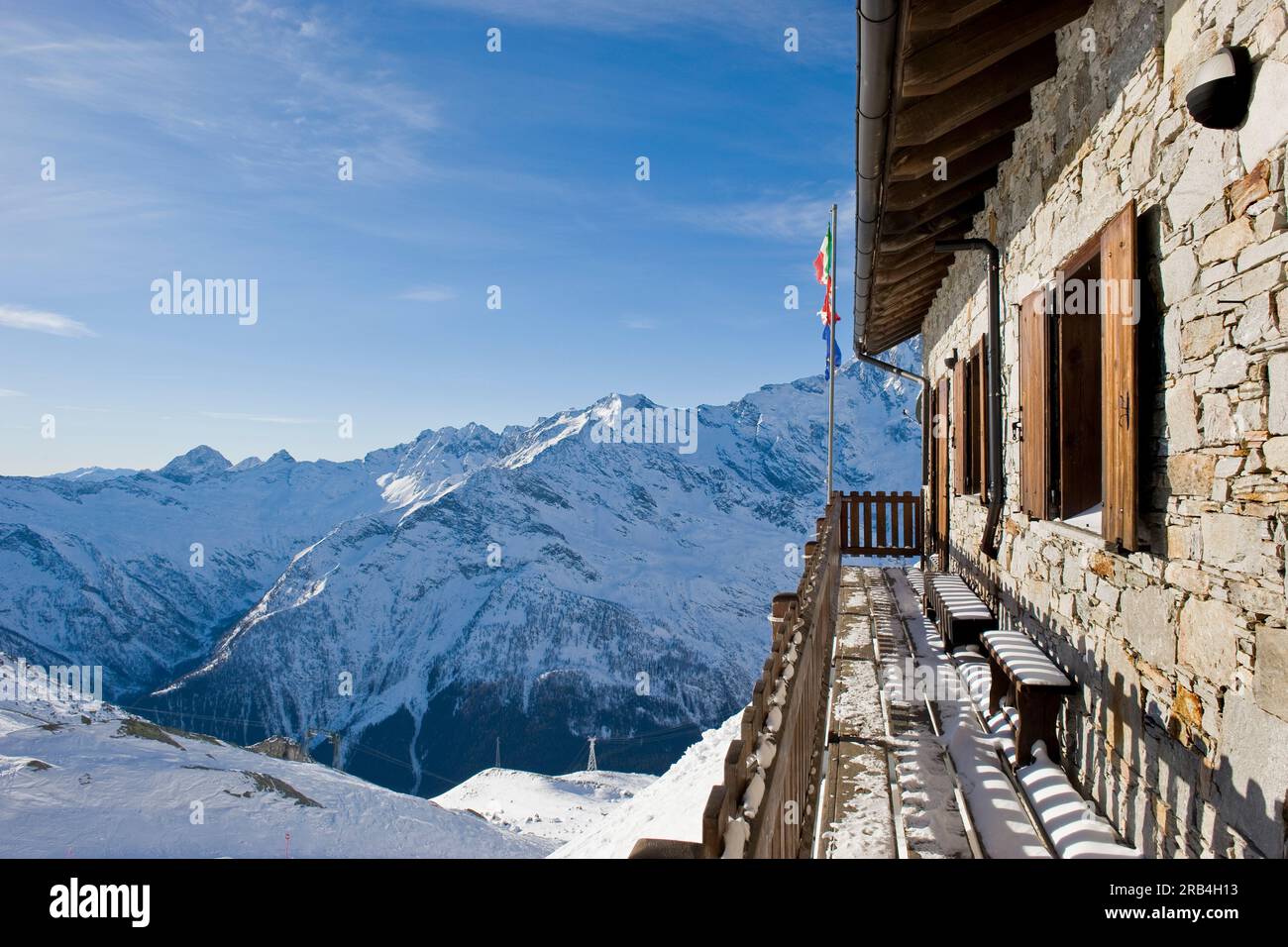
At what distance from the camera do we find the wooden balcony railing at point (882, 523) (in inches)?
473

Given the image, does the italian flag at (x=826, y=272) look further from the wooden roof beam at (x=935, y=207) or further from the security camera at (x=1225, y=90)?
the security camera at (x=1225, y=90)

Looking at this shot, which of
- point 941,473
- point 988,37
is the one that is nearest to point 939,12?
point 988,37

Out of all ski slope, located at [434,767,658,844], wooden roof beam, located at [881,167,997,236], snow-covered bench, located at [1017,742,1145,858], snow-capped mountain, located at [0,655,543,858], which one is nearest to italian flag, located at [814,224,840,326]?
wooden roof beam, located at [881,167,997,236]

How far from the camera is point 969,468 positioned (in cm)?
738

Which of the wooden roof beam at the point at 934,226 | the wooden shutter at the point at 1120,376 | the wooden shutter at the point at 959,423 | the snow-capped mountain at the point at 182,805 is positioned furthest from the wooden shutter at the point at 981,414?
the snow-capped mountain at the point at 182,805

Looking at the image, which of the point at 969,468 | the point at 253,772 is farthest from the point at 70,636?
the point at 969,468

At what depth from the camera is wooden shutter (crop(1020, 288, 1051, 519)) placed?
449 cm

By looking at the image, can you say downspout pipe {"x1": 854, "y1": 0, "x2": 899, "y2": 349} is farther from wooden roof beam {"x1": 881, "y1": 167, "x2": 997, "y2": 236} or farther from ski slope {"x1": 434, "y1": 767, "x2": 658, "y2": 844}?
ski slope {"x1": 434, "y1": 767, "x2": 658, "y2": 844}

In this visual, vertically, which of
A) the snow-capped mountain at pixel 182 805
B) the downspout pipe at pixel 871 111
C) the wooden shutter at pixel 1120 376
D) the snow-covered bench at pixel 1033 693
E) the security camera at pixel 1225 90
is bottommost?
the snow-capped mountain at pixel 182 805

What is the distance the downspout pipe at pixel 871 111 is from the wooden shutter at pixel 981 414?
142cm

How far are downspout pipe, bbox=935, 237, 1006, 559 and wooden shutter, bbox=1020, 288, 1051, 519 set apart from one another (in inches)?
34.9

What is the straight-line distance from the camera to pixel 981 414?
22.1 ft

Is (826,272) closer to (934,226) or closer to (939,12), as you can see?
(934,226)

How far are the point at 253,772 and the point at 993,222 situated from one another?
14.9 meters
